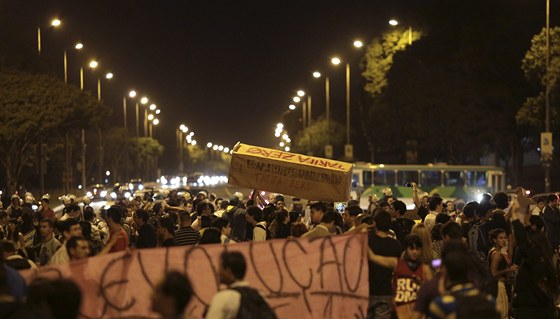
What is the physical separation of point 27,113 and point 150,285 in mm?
44243

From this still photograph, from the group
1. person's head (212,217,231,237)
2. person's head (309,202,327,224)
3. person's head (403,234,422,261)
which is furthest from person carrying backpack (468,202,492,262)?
person's head (403,234,422,261)

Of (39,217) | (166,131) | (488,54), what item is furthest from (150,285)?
(166,131)

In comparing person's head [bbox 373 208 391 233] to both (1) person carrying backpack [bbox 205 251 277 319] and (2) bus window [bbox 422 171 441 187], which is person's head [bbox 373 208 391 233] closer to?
(1) person carrying backpack [bbox 205 251 277 319]

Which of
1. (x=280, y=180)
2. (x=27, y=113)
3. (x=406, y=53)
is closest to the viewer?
(x=280, y=180)

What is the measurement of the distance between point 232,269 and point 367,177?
4582 centimetres

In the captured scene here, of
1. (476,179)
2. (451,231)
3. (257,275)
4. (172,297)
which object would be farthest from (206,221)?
(476,179)

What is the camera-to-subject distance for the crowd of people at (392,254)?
732cm

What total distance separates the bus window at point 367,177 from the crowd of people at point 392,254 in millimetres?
34076

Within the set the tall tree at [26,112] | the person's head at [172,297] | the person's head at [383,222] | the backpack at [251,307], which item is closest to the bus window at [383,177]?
the tall tree at [26,112]

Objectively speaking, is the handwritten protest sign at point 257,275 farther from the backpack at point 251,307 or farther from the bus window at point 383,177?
the bus window at point 383,177

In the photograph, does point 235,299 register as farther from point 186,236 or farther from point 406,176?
point 406,176

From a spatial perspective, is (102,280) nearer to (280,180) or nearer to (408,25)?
(280,180)

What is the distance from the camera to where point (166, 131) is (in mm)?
191750

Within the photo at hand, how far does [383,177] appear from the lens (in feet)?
175
